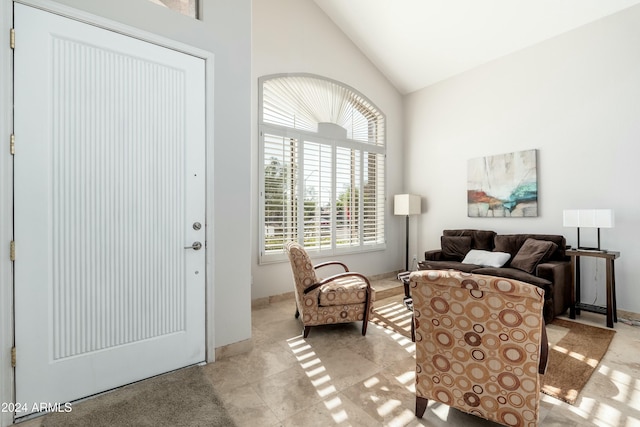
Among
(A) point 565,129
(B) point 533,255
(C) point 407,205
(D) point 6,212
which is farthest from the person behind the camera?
(C) point 407,205

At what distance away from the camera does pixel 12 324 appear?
5.65 ft

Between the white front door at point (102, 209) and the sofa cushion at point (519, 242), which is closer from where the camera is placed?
the white front door at point (102, 209)

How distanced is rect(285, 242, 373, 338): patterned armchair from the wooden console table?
2471 mm

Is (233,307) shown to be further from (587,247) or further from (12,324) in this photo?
(587,247)

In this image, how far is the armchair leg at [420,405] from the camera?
1782 mm

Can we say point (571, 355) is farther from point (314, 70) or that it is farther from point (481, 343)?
point (314, 70)

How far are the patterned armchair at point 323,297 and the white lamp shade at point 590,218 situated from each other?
2491 millimetres

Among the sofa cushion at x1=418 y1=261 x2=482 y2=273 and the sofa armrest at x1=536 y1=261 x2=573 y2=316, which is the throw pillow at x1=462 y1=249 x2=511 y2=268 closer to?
the sofa cushion at x1=418 y1=261 x2=482 y2=273

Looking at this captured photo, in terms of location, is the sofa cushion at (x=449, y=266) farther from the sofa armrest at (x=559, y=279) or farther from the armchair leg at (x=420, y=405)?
the armchair leg at (x=420, y=405)

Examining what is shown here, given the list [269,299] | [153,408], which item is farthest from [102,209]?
[269,299]

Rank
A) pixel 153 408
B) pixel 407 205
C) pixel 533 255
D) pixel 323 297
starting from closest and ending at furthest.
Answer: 1. pixel 153 408
2. pixel 323 297
3. pixel 533 255
4. pixel 407 205

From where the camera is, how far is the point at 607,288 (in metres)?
3.20

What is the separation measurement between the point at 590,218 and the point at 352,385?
3.18 m

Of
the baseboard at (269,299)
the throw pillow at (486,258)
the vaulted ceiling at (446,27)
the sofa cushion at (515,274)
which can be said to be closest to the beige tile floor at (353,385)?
the sofa cushion at (515,274)
